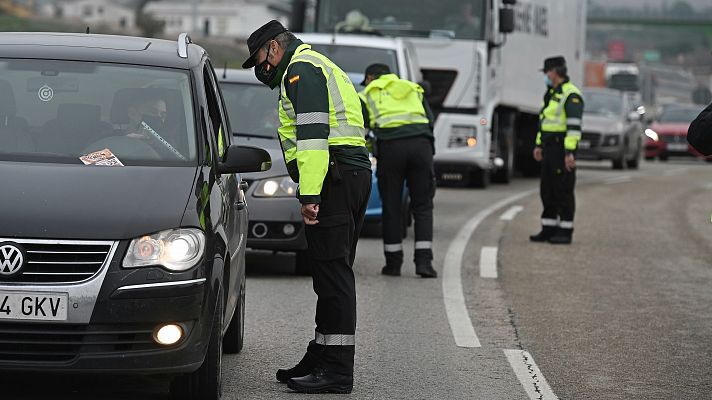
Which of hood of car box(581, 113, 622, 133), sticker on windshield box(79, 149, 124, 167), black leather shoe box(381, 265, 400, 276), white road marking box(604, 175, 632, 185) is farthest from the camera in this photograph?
hood of car box(581, 113, 622, 133)

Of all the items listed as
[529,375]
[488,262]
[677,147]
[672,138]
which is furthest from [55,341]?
[672,138]

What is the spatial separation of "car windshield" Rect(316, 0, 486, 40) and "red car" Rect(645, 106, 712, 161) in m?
20.0

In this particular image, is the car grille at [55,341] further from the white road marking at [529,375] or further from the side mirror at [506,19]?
the side mirror at [506,19]

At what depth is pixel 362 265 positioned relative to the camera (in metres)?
13.4

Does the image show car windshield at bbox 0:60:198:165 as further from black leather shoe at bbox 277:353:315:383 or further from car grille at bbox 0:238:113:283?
black leather shoe at bbox 277:353:315:383

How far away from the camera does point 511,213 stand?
20.2 m

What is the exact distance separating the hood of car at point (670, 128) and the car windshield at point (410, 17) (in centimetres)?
2030

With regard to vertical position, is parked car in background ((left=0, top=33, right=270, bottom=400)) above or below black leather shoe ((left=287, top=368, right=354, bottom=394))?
above

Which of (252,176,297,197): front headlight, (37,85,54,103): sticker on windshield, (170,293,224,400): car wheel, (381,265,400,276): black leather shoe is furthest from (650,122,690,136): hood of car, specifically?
(170,293,224,400): car wheel

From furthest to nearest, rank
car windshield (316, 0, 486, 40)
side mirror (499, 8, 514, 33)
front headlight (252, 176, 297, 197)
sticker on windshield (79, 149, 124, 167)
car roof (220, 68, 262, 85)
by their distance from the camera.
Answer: side mirror (499, 8, 514, 33) < car windshield (316, 0, 486, 40) < car roof (220, 68, 262, 85) < front headlight (252, 176, 297, 197) < sticker on windshield (79, 149, 124, 167)

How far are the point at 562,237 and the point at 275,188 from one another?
201 inches

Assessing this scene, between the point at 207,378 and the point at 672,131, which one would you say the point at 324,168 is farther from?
the point at 672,131

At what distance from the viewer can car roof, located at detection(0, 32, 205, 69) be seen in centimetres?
741

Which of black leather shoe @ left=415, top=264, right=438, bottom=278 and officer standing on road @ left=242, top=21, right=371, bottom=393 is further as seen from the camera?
black leather shoe @ left=415, top=264, right=438, bottom=278
